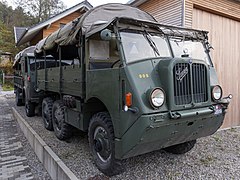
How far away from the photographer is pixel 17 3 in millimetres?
28641

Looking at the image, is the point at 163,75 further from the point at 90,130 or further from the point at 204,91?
the point at 90,130

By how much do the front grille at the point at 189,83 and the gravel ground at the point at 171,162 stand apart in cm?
129

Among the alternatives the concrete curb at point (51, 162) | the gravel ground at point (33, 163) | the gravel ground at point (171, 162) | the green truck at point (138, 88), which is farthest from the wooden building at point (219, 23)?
the gravel ground at point (33, 163)

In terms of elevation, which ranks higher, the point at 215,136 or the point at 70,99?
the point at 70,99

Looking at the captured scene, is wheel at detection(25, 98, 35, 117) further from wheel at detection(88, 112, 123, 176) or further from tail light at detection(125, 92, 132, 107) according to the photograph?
tail light at detection(125, 92, 132, 107)

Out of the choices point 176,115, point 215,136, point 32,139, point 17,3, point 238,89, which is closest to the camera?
point 176,115

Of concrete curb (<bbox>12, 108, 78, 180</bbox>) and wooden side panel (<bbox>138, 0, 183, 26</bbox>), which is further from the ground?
wooden side panel (<bbox>138, 0, 183, 26</bbox>)

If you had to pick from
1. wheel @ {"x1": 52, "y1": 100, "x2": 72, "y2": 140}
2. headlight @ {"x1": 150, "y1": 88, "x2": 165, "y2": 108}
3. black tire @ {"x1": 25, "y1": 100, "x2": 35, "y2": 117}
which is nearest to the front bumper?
headlight @ {"x1": 150, "y1": 88, "x2": 165, "y2": 108}

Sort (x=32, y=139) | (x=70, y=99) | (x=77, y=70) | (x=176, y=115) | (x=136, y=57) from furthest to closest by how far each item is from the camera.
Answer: (x=32, y=139), (x=70, y=99), (x=77, y=70), (x=136, y=57), (x=176, y=115)

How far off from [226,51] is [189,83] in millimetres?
4638

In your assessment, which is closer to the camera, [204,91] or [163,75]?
[163,75]

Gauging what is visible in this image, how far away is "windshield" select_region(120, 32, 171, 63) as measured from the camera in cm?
301

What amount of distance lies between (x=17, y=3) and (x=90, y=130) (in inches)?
1225

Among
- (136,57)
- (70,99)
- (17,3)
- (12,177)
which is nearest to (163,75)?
(136,57)
